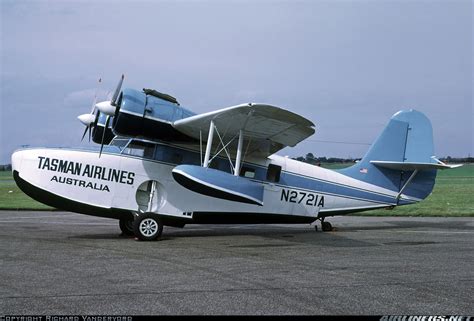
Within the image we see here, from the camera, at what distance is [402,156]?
15.8 meters

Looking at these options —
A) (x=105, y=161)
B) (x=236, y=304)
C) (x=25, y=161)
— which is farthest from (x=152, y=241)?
(x=236, y=304)

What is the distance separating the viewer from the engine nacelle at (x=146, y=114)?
12250mm

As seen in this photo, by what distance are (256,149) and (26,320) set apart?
30.5ft

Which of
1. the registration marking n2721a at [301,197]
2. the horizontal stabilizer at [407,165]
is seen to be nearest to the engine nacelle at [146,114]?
the registration marking n2721a at [301,197]

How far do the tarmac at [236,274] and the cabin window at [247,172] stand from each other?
5.46 feet

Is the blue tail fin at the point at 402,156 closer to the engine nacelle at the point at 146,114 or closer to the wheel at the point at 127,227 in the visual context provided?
the engine nacelle at the point at 146,114

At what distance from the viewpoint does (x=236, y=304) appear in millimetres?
5941

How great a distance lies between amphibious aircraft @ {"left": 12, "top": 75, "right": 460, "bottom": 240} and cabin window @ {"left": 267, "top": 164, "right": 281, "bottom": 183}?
0.03 m

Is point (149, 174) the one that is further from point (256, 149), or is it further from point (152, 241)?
point (256, 149)

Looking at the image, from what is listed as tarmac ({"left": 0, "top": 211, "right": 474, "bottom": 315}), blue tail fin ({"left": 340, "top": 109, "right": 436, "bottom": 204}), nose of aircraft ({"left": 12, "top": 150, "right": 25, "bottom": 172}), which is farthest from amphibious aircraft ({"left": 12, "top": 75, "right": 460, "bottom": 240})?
tarmac ({"left": 0, "top": 211, "right": 474, "bottom": 315})

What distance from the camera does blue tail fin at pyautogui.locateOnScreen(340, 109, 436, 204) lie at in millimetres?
15656

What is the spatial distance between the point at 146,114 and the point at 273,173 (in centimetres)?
399

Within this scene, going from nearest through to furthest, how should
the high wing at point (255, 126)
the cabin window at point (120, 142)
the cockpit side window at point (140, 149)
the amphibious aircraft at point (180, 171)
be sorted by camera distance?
the high wing at point (255, 126)
the amphibious aircraft at point (180, 171)
the cockpit side window at point (140, 149)
the cabin window at point (120, 142)

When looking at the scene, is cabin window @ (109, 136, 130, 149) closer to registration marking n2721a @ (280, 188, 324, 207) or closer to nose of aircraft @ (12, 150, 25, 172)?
nose of aircraft @ (12, 150, 25, 172)
